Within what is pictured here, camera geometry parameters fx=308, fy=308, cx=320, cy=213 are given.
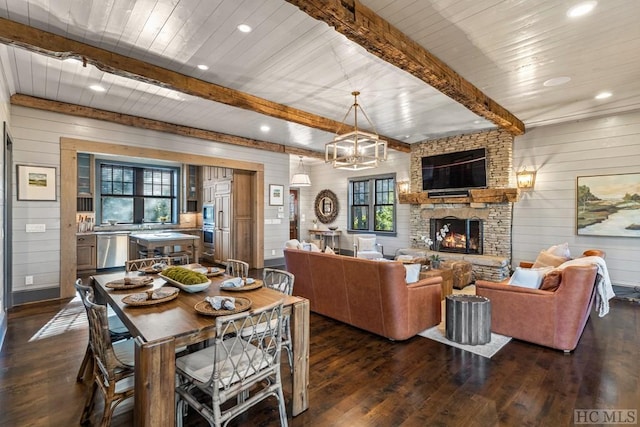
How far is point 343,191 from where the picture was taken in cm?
967

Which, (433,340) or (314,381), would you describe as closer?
(314,381)

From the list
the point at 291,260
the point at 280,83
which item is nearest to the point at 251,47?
the point at 280,83

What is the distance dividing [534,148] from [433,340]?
4760 mm

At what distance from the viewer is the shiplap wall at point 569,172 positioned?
199 inches

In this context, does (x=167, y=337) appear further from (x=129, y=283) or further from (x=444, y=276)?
(x=444, y=276)

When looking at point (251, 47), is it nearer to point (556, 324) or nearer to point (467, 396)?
point (467, 396)

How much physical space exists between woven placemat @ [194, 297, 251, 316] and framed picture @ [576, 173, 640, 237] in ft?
20.1

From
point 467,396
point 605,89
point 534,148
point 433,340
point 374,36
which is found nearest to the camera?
point 467,396

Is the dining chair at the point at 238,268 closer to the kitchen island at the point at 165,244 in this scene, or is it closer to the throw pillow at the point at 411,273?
the throw pillow at the point at 411,273

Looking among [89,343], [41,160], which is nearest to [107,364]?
[89,343]

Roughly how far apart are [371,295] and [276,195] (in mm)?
4914

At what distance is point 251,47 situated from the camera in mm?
3133

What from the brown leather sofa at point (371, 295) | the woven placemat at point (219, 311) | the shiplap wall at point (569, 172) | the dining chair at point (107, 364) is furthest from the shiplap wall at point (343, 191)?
the dining chair at point (107, 364)

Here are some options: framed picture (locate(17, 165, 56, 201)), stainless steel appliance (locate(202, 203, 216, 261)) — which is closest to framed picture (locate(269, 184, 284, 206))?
stainless steel appliance (locate(202, 203, 216, 261))
